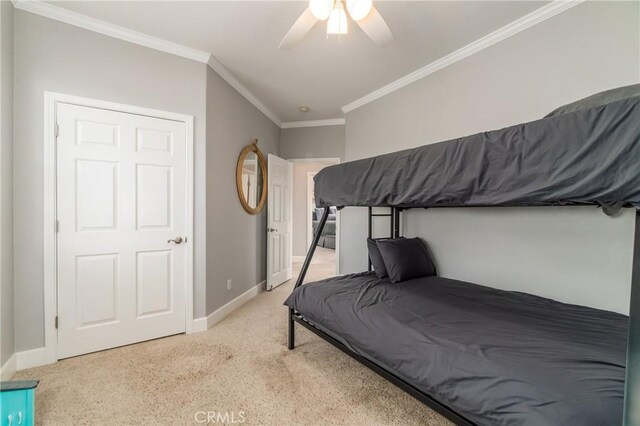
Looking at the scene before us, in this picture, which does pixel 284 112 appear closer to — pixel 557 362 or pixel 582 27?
pixel 582 27

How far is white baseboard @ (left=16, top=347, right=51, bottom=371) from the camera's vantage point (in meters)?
1.90

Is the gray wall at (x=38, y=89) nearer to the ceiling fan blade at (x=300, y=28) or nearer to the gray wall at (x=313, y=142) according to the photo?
the ceiling fan blade at (x=300, y=28)

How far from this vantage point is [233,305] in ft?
10.3

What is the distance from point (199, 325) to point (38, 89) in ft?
7.69

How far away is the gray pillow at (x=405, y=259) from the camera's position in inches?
90.8

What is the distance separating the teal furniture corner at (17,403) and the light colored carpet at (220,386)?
222 mm

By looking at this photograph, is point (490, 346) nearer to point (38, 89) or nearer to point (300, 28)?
point (300, 28)

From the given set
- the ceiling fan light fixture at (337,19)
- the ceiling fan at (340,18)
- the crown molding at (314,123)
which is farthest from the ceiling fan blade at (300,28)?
the crown molding at (314,123)

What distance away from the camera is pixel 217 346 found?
90.6 inches

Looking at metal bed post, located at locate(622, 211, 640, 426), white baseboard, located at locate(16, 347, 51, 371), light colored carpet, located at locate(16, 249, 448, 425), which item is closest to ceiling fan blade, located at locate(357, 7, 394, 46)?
metal bed post, located at locate(622, 211, 640, 426)

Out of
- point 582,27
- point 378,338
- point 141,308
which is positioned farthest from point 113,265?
point 582,27

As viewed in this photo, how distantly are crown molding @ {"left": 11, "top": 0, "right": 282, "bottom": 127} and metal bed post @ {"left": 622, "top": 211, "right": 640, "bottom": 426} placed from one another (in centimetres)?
321

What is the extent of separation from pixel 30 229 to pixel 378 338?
2.62 metres

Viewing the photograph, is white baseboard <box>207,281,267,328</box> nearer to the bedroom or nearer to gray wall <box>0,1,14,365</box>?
the bedroom
